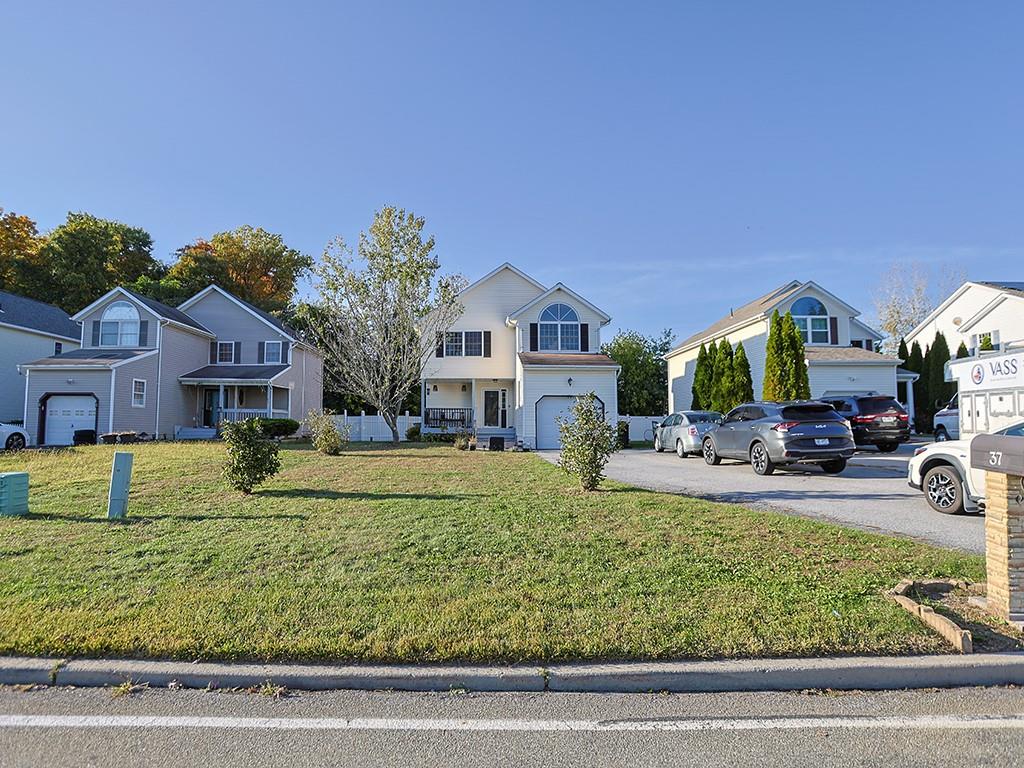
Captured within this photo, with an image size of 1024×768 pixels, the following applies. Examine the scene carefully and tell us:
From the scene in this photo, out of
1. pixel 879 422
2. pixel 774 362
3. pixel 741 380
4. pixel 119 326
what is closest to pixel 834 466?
pixel 879 422

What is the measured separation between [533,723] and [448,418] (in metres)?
25.2

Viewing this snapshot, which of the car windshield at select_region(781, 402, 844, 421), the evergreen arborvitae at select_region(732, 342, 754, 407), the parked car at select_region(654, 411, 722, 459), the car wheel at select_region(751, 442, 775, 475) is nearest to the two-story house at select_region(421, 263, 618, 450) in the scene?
the parked car at select_region(654, 411, 722, 459)

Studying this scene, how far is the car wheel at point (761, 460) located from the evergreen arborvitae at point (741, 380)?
13.1 m

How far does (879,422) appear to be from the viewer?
18.7 m

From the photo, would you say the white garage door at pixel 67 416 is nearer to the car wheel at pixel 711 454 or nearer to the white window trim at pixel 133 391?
the white window trim at pixel 133 391

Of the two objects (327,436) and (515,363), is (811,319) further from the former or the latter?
(327,436)

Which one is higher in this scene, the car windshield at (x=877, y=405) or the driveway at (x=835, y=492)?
the car windshield at (x=877, y=405)

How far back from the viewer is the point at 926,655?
12.5 ft

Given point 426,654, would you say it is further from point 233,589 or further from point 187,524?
Answer: point 187,524

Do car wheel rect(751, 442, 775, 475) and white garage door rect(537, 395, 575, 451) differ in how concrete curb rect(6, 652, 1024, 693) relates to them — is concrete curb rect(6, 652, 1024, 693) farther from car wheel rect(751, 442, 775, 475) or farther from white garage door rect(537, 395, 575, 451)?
white garage door rect(537, 395, 575, 451)

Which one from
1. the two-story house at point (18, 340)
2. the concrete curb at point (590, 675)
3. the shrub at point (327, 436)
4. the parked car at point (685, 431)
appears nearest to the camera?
the concrete curb at point (590, 675)

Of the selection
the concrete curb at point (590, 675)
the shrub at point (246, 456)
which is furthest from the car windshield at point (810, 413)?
the shrub at point (246, 456)

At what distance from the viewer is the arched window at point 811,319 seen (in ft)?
89.8

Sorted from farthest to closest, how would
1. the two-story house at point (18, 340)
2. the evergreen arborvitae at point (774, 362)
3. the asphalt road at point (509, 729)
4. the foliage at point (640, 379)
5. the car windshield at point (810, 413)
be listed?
1. the foliage at point (640, 379)
2. the two-story house at point (18, 340)
3. the evergreen arborvitae at point (774, 362)
4. the car windshield at point (810, 413)
5. the asphalt road at point (509, 729)
